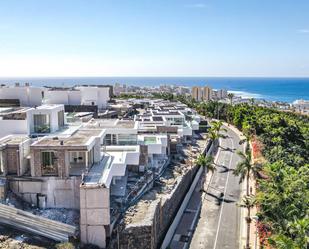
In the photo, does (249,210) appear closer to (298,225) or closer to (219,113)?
(298,225)

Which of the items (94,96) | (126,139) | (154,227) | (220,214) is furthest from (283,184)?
(94,96)

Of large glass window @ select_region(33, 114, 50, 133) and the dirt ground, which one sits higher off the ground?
large glass window @ select_region(33, 114, 50, 133)

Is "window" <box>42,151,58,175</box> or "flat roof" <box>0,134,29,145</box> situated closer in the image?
"window" <box>42,151,58,175</box>

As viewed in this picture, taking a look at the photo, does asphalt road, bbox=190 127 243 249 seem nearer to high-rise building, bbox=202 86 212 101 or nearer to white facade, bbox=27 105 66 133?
white facade, bbox=27 105 66 133

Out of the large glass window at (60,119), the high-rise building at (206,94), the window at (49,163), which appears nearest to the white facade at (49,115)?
the large glass window at (60,119)

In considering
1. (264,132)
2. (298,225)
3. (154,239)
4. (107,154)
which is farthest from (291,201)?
(264,132)

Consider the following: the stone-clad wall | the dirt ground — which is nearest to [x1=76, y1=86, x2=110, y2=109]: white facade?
the stone-clad wall
